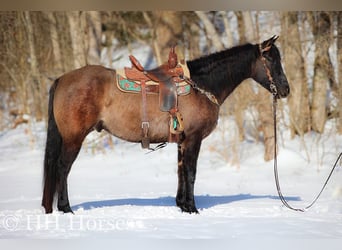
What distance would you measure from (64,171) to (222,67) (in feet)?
5.22

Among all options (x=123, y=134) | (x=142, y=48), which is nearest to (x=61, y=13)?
(x=142, y=48)

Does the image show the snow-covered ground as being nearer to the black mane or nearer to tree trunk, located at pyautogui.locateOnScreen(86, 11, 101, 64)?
the black mane

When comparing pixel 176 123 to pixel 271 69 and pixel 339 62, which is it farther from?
pixel 339 62

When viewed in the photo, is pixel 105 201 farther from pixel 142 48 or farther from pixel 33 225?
pixel 142 48

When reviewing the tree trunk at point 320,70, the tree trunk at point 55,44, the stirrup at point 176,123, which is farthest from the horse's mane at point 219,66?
the tree trunk at point 55,44

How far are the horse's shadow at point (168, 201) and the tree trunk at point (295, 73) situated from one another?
6.91ft

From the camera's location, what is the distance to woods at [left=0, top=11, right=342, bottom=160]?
23.7ft

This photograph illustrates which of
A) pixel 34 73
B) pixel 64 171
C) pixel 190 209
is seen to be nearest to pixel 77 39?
pixel 34 73

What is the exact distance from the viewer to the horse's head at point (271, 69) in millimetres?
4656

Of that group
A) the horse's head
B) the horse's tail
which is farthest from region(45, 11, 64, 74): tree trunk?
the horse's head

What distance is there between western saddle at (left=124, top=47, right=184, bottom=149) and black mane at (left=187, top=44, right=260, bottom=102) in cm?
20

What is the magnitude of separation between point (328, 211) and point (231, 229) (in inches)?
41.4

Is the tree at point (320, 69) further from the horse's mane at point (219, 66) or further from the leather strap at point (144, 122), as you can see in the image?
the leather strap at point (144, 122)

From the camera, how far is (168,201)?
508 centimetres
